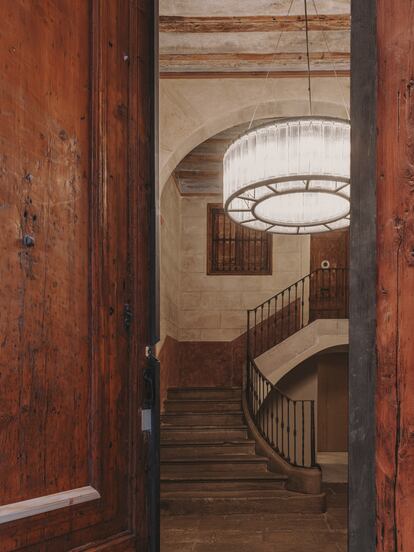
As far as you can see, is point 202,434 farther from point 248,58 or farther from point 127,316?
point 127,316

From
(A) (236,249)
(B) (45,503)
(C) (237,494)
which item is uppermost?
(A) (236,249)

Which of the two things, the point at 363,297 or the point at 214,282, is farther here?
the point at 214,282

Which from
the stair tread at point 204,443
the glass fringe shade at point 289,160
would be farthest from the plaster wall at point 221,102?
the stair tread at point 204,443

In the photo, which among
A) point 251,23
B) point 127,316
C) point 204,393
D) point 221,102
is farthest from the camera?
point 204,393

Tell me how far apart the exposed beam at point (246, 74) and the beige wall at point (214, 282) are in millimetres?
5130

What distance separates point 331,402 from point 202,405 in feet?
14.1

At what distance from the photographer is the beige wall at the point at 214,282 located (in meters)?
10.3

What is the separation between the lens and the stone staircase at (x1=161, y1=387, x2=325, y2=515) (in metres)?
5.94

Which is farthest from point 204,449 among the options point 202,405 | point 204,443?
point 202,405

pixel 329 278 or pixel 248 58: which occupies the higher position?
pixel 248 58

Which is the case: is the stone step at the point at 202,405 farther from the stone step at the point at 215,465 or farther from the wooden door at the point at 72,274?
the wooden door at the point at 72,274

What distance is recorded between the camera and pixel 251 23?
4633 mm

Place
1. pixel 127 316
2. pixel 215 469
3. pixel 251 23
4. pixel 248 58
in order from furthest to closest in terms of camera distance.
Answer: pixel 215 469
pixel 248 58
pixel 251 23
pixel 127 316

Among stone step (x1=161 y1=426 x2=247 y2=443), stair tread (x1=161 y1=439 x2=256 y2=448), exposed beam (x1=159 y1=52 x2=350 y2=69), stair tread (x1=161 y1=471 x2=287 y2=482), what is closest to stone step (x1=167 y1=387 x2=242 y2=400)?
stone step (x1=161 y1=426 x2=247 y2=443)
